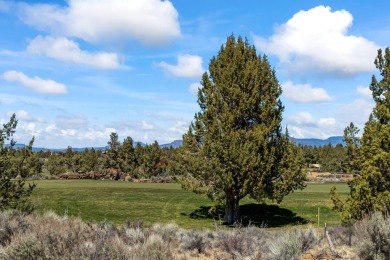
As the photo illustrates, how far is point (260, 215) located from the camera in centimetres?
2567

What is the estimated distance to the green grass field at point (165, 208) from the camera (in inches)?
909

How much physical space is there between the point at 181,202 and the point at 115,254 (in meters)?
22.0

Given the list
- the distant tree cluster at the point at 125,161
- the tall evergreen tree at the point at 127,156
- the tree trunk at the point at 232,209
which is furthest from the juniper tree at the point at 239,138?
the tall evergreen tree at the point at 127,156

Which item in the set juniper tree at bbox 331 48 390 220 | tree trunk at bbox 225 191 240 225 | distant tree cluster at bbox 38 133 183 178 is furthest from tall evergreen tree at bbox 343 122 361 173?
distant tree cluster at bbox 38 133 183 178

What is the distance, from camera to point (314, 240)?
11031 millimetres

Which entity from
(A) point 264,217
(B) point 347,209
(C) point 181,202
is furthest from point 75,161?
(B) point 347,209

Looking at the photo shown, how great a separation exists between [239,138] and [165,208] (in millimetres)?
9615

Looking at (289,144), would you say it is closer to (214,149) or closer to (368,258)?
(214,149)

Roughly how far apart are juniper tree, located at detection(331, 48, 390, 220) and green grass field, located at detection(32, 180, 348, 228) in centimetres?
1010

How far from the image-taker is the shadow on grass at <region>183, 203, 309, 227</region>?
77.1ft

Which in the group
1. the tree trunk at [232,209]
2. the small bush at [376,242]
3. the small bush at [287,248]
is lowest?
the tree trunk at [232,209]

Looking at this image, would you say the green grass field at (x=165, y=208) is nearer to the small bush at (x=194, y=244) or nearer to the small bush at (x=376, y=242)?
the small bush at (x=194, y=244)

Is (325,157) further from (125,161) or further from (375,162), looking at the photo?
(375,162)

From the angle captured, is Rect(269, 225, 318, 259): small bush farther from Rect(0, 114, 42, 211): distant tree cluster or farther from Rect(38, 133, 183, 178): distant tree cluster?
Rect(38, 133, 183, 178): distant tree cluster
